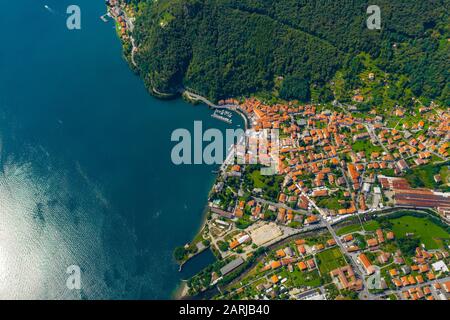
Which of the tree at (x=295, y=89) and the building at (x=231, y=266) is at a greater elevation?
the tree at (x=295, y=89)

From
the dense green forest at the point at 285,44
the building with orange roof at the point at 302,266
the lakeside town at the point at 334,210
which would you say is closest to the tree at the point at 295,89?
the dense green forest at the point at 285,44

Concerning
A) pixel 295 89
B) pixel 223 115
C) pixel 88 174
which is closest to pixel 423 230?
pixel 295 89

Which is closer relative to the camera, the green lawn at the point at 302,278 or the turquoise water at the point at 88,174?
the green lawn at the point at 302,278

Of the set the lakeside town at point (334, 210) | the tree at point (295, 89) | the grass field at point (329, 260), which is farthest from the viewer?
the tree at point (295, 89)

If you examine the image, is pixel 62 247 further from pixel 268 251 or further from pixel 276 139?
pixel 276 139

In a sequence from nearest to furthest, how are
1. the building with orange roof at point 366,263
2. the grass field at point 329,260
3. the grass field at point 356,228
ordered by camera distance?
the building with orange roof at point 366,263, the grass field at point 329,260, the grass field at point 356,228

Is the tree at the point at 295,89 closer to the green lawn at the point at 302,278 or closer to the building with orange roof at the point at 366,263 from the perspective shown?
the building with orange roof at the point at 366,263

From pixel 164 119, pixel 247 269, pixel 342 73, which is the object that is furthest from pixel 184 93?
pixel 247 269

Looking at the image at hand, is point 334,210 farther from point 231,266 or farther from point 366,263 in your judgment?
point 231,266
